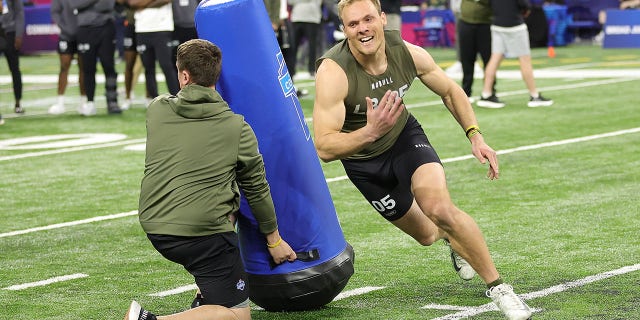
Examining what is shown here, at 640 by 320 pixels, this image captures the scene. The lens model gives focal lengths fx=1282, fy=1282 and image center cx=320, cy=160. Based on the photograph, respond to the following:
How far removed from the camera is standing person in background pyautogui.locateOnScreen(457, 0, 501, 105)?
15969mm

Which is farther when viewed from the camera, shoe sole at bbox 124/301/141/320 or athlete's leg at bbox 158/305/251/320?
athlete's leg at bbox 158/305/251/320

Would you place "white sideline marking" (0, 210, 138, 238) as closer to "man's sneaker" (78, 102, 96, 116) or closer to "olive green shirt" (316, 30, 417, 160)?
"olive green shirt" (316, 30, 417, 160)

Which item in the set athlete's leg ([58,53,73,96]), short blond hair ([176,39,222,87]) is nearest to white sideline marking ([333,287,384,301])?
short blond hair ([176,39,222,87])

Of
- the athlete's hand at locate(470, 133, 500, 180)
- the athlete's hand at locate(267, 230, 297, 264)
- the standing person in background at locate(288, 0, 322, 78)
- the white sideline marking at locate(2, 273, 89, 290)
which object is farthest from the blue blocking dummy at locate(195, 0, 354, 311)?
the standing person in background at locate(288, 0, 322, 78)

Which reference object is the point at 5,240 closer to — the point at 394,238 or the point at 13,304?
the point at 13,304

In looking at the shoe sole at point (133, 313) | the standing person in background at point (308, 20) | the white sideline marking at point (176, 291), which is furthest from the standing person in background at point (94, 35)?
the shoe sole at point (133, 313)

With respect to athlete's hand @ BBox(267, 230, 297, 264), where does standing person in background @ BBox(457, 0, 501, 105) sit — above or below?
below

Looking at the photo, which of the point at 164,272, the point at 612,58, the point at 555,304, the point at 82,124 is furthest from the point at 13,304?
the point at 612,58

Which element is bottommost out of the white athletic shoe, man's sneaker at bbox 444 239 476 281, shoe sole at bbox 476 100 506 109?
the white athletic shoe

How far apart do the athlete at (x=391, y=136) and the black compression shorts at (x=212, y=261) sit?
28.9 inches

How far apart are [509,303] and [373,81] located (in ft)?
4.39

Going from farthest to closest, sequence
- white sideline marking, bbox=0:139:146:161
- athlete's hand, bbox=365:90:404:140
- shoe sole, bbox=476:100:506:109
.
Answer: shoe sole, bbox=476:100:506:109 → white sideline marking, bbox=0:139:146:161 → athlete's hand, bbox=365:90:404:140

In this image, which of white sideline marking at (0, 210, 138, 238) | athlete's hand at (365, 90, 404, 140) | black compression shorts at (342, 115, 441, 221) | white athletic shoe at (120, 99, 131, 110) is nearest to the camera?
athlete's hand at (365, 90, 404, 140)

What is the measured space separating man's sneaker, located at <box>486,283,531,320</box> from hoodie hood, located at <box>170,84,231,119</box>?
151 cm
